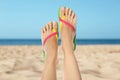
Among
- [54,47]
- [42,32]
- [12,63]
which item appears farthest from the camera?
[12,63]

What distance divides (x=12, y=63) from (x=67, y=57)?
6.23 ft

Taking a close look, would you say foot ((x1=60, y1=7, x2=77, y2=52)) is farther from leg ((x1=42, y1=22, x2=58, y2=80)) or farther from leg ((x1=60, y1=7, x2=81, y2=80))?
leg ((x1=42, y1=22, x2=58, y2=80))

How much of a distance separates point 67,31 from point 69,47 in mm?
356

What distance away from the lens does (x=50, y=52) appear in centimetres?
259

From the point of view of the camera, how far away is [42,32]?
3150 mm

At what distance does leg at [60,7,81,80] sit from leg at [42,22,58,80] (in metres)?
0.12

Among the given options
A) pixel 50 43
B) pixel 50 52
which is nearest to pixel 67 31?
pixel 50 43

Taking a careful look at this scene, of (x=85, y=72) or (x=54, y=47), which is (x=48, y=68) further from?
(x=85, y=72)

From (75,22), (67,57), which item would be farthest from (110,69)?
(67,57)

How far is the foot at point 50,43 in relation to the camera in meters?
2.52

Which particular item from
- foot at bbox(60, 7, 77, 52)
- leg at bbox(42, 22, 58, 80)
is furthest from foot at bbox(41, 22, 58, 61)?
foot at bbox(60, 7, 77, 52)

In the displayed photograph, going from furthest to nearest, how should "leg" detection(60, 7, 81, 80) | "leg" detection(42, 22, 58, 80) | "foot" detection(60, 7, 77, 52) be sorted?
"foot" detection(60, 7, 77, 52) → "leg" detection(42, 22, 58, 80) → "leg" detection(60, 7, 81, 80)

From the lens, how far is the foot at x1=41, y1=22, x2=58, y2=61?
2524 millimetres

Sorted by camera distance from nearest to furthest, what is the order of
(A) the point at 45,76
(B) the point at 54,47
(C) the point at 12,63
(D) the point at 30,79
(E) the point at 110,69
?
(A) the point at 45,76
(B) the point at 54,47
(D) the point at 30,79
(E) the point at 110,69
(C) the point at 12,63
